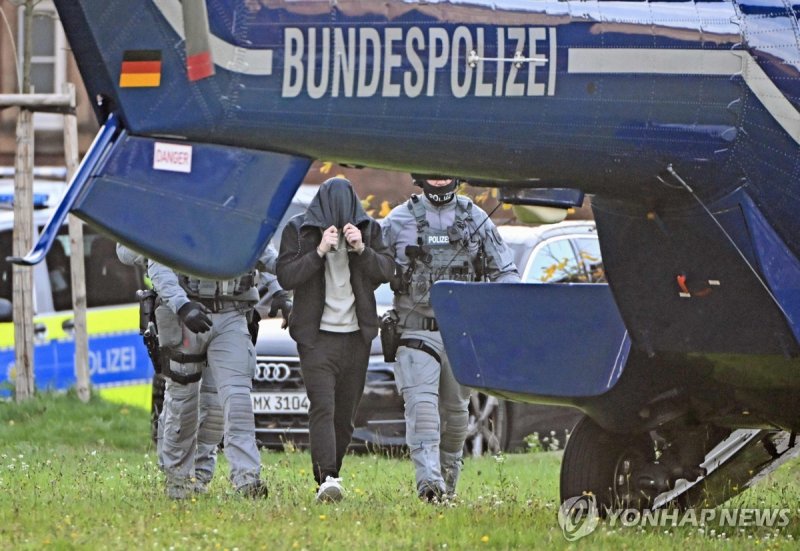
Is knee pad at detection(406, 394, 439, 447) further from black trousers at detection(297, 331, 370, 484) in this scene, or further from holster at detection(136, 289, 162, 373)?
holster at detection(136, 289, 162, 373)

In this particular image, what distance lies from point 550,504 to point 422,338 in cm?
113

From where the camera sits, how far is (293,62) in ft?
22.5

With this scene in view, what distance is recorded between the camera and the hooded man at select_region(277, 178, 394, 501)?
384 inches

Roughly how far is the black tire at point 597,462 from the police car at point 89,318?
291 inches

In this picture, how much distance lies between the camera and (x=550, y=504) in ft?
31.8

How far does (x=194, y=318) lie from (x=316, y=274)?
0.82 m

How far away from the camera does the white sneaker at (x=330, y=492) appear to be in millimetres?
9398

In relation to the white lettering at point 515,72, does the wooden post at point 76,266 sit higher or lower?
lower

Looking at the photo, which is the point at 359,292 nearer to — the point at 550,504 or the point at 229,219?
the point at 550,504

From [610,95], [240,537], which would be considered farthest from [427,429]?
[610,95]

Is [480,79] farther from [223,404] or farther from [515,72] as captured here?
[223,404]

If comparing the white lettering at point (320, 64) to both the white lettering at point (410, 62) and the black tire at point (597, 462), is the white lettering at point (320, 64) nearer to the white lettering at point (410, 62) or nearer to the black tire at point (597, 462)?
the white lettering at point (410, 62)

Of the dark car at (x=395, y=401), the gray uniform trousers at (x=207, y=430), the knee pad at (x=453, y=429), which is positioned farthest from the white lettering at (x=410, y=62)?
the dark car at (x=395, y=401)

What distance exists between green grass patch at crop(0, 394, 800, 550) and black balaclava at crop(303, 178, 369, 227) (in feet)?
4.85
